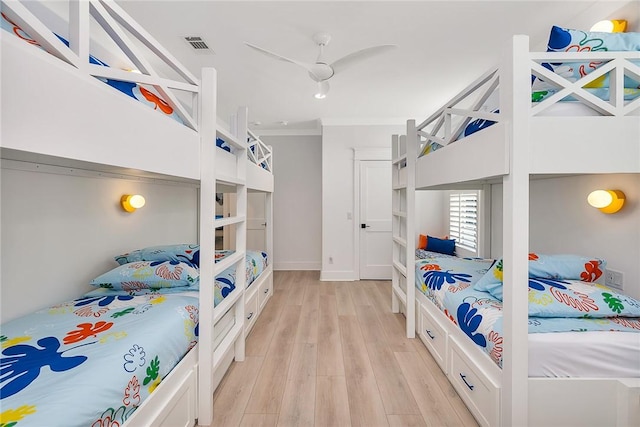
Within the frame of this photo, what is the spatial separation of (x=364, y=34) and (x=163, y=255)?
2.46m

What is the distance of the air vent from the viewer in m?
2.48

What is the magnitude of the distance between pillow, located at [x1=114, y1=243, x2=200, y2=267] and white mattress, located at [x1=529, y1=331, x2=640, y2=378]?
7.43ft

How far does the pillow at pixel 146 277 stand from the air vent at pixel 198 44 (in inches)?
75.2

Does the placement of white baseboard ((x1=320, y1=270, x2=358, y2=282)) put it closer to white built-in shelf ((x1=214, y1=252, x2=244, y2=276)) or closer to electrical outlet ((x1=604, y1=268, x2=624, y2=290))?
white built-in shelf ((x1=214, y1=252, x2=244, y2=276))

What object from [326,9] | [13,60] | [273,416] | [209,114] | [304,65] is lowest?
[273,416]

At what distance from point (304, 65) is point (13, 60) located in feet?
6.38

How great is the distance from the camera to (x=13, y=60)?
60 centimetres

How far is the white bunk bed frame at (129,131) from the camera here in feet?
2.09

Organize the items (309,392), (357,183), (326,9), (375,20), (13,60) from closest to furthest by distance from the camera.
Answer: (13,60) → (309,392) → (326,9) → (375,20) → (357,183)

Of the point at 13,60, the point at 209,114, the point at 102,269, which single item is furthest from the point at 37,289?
the point at 13,60

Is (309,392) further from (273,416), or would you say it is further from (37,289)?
(37,289)

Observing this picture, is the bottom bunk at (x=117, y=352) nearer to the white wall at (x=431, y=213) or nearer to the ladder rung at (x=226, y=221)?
the ladder rung at (x=226, y=221)

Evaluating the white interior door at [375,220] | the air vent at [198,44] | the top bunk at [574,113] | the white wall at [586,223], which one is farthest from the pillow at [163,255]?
the white wall at [586,223]

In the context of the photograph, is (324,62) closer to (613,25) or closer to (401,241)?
(401,241)
